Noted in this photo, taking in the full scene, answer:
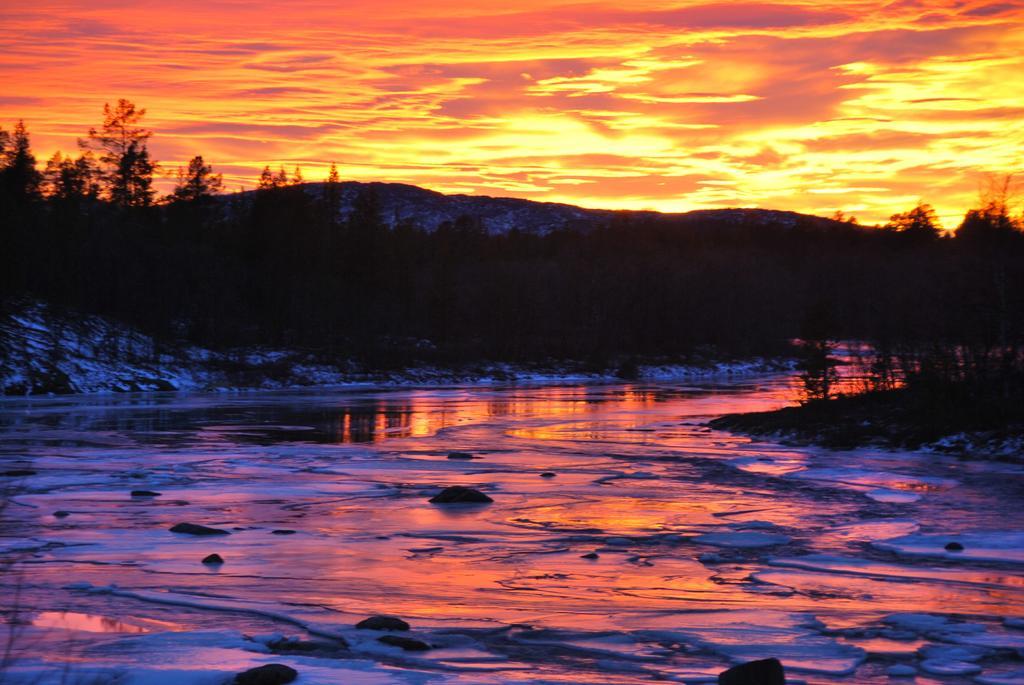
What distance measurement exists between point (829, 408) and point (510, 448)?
11133 mm

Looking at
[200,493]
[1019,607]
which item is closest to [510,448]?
[200,493]

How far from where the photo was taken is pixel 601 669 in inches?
313

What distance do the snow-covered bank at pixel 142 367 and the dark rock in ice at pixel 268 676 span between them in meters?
43.9

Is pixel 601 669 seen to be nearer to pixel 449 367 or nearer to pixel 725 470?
pixel 725 470

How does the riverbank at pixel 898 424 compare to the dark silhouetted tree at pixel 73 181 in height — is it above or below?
below

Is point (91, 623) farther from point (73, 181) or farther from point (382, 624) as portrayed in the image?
point (73, 181)

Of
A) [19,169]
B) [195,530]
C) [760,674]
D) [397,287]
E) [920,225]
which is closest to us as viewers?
[760,674]

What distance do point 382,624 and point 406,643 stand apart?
0.62 m

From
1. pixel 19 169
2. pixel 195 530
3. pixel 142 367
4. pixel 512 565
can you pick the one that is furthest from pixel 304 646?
pixel 19 169

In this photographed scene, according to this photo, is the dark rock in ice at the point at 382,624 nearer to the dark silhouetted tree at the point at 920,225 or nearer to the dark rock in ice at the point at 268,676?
the dark rock in ice at the point at 268,676

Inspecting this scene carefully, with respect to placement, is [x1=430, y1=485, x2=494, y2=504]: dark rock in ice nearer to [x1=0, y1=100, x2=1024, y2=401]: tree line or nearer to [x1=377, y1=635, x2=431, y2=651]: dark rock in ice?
[x1=377, y1=635, x2=431, y2=651]: dark rock in ice

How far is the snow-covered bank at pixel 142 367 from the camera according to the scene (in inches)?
1971

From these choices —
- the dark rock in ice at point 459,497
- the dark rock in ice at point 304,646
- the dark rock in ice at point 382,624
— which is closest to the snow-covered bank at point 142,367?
the dark rock in ice at point 459,497

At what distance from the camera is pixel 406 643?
8.43m
